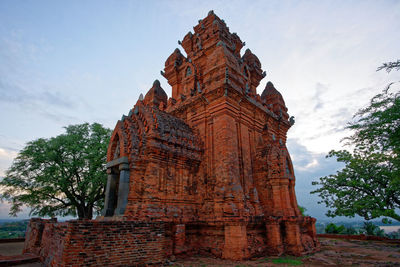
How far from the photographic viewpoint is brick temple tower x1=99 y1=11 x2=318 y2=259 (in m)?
8.98

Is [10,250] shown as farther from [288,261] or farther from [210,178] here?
[288,261]

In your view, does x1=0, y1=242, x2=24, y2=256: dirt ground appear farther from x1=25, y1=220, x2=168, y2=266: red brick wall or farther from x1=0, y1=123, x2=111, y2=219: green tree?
x1=25, y1=220, x2=168, y2=266: red brick wall

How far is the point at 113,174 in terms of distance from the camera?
10.2 metres

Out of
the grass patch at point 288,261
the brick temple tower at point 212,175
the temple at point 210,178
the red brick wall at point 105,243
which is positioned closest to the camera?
the red brick wall at point 105,243

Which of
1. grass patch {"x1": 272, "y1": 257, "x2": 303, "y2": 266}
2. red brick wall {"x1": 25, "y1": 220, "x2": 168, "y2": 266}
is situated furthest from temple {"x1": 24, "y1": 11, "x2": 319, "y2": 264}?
grass patch {"x1": 272, "y1": 257, "x2": 303, "y2": 266}

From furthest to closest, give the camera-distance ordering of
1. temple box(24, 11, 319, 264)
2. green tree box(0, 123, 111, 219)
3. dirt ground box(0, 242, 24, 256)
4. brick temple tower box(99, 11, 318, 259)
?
green tree box(0, 123, 111, 219)
dirt ground box(0, 242, 24, 256)
brick temple tower box(99, 11, 318, 259)
temple box(24, 11, 319, 264)

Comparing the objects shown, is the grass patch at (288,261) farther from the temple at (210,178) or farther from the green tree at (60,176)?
the green tree at (60,176)

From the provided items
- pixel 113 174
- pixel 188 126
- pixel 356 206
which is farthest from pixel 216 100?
pixel 356 206

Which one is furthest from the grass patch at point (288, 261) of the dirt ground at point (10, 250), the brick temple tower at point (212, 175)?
the dirt ground at point (10, 250)

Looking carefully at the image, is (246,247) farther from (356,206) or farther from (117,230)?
(356,206)

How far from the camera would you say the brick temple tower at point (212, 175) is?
898cm

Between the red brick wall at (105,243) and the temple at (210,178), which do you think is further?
the temple at (210,178)

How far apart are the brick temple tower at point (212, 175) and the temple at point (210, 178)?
0.04 metres

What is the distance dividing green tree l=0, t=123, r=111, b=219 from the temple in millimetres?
9711
